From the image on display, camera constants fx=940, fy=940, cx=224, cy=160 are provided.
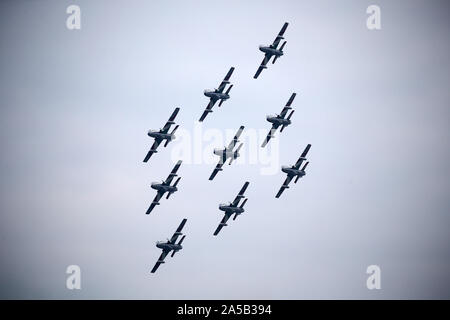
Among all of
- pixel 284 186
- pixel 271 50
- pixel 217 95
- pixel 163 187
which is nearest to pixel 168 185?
pixel 163 187

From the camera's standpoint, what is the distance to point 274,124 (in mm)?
168250

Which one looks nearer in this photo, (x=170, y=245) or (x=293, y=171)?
(x=170, y=245)

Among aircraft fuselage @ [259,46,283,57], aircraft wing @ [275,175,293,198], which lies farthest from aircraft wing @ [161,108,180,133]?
aircraft wing @ [275,175,293,198]

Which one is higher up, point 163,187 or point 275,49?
point 275,49

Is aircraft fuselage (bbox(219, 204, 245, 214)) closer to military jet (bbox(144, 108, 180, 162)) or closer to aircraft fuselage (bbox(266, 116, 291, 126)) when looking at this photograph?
military jet (bbox(144, 108, 180, 162))

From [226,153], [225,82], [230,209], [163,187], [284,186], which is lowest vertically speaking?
[230,209]

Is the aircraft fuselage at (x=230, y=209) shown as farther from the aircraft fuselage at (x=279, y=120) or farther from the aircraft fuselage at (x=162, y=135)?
the aircraft fuselage at (x=279, y=120)

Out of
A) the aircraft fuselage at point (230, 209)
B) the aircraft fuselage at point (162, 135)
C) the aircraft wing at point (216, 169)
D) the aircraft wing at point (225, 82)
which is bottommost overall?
the aircraft fuselage at point (230, 209)

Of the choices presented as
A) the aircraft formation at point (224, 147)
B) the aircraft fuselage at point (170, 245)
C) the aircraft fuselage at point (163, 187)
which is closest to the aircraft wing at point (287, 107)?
the aircraft formation at point (224, 147)

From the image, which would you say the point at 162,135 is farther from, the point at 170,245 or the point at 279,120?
the point at 279,120

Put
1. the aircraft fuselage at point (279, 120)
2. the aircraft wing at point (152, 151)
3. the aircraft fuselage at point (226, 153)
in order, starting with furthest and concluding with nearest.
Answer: the aircraft fuselage at point (279, 120) → the aircraft wing at point (152, 151) → the aircraft fuselage at point (226, 153)

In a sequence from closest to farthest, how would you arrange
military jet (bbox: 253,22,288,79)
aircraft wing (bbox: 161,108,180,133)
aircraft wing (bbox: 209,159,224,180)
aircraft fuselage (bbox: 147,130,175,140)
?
aircraft fuselage (bbox: 147,130,175,140)
aircraft wing (bbox: 161,108,180,133)
military jet (bbox: 253,22,288,79)
aircraft wing (bbox: 209,159,224,180)

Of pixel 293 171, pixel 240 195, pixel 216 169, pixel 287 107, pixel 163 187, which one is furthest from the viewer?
pixel 216 169
